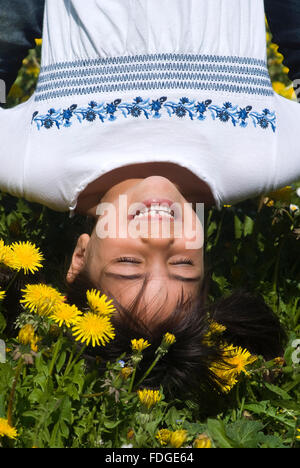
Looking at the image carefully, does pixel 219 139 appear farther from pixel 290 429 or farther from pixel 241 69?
pixel 290 429

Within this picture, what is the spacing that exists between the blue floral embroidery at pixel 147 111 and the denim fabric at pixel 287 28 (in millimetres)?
476

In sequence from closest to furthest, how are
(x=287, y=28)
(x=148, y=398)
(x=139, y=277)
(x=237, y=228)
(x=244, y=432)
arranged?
(x=148, y=398) → (x=244, y=432) → (x=139, y=277) → (x=287, y=28) → (x=237, y=228)

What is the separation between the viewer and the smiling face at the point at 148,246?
2104 mm

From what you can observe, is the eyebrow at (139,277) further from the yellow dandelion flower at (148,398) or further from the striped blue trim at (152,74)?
the striped blue trim at (152,74)

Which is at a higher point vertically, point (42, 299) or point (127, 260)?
point (127, 260)

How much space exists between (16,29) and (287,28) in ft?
3.58

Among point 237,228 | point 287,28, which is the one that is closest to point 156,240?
point 237,228

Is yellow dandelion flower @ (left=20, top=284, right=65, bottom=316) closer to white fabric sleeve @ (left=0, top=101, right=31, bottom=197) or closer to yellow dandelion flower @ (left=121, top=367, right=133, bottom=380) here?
yellow dandelion flower @ (left=121, top=367, right=133, bottom=380)

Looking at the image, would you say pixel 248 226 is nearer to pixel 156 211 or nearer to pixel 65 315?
pixel 156 211

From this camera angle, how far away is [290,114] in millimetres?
2590

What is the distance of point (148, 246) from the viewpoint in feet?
7.00

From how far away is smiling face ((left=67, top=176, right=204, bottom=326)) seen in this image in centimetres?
210

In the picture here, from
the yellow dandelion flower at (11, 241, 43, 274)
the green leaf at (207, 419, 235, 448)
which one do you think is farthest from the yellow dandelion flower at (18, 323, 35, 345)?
the green leaf at (207, 419, 235, 448)

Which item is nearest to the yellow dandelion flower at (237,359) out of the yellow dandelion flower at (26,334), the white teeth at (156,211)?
the white teeth at (156,211)
